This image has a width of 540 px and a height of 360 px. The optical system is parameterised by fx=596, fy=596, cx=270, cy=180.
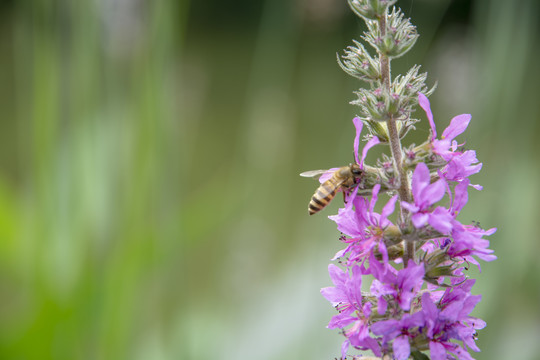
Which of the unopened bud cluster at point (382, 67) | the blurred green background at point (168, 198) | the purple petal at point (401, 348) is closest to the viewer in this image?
the purple petal at point (401, 348)

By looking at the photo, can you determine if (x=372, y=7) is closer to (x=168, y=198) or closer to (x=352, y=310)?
(x=352, y=310)

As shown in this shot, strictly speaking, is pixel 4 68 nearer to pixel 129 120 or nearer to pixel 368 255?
pixel 129 120

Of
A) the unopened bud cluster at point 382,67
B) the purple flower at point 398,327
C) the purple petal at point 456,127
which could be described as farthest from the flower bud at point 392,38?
the purple flower at point 398,327

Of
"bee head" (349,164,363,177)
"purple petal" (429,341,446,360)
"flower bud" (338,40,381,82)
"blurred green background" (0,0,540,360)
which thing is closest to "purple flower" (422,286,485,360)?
"purple petal" (429,341,446,360)

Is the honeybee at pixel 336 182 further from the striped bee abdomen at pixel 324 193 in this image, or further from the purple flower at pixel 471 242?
the purple flower at pixel 471 242

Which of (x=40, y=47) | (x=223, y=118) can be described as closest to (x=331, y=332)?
(x=40, y=47)

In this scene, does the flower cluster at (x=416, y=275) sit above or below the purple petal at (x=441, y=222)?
below

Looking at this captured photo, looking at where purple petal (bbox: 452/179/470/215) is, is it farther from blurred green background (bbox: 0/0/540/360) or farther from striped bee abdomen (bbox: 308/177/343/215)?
blurred green background (bbox: 0/0/540/360)
